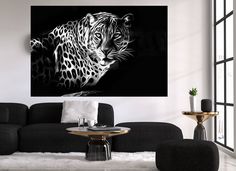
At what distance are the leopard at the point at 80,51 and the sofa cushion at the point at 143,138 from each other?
149 centimetres

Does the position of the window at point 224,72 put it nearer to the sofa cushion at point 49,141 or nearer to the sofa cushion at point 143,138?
the sofa cushion at point 143,138

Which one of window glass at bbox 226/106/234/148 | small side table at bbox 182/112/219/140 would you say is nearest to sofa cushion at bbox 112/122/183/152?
small side table at bbox 182/112/219/140

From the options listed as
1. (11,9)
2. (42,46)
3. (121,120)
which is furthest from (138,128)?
(11,9)

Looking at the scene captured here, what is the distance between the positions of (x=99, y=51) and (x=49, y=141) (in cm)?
203

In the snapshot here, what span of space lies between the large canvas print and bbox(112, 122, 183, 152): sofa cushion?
1213mm

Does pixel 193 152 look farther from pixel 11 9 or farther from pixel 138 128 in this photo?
pixel 11 9

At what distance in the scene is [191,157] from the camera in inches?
165

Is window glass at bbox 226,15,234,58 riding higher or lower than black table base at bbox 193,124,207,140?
higher

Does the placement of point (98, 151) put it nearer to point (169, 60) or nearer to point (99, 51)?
point (99, 51)

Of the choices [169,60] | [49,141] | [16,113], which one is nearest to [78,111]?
[49,141]

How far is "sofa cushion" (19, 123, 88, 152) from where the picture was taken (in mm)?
5586

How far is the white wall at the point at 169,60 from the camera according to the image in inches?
269

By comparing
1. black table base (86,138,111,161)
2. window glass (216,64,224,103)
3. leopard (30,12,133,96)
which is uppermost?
leopard (30,12,133,96)

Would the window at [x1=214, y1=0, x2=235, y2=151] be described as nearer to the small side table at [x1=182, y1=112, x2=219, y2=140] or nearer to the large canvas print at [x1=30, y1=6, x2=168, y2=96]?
the small side table at [x1=182, y1=112, x2=219, y2=140]
